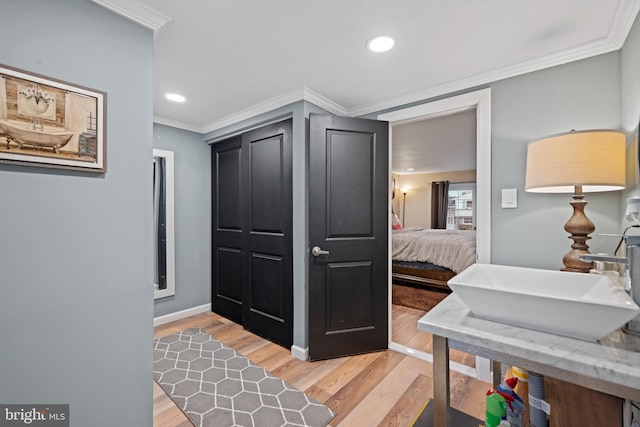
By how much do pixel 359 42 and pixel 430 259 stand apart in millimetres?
2948

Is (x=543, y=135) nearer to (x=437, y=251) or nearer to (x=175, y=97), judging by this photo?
(x=437, y=251)

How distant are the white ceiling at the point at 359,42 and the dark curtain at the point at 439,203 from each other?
6.06 m

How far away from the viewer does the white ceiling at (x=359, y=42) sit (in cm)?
136

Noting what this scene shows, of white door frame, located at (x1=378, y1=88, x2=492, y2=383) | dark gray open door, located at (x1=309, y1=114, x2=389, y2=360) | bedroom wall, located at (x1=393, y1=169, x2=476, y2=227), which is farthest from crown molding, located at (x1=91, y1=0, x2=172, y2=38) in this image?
bedroom wall, located at (x1=393, y1=169, x2=476, y2=227)

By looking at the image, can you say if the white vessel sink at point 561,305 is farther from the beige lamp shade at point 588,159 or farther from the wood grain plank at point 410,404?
the wood grain plank at point 410,404

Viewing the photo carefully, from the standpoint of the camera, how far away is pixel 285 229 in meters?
2.54

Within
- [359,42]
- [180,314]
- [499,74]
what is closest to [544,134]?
[499,74]

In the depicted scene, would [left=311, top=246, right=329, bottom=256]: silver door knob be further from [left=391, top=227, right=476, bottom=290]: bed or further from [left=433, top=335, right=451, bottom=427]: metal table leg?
[left=391, top=227, right=476, bottom=290]: bed

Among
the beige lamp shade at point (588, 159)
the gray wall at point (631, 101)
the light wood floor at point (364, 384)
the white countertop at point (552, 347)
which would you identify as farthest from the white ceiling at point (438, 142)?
the white countertop at point (552, 347)

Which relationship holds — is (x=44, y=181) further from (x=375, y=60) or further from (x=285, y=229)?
(x=375, y=60)

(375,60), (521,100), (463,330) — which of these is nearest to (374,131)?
(375,60)

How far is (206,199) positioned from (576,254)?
345 cm

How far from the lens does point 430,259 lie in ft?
12.3

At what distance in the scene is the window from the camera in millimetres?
7562
